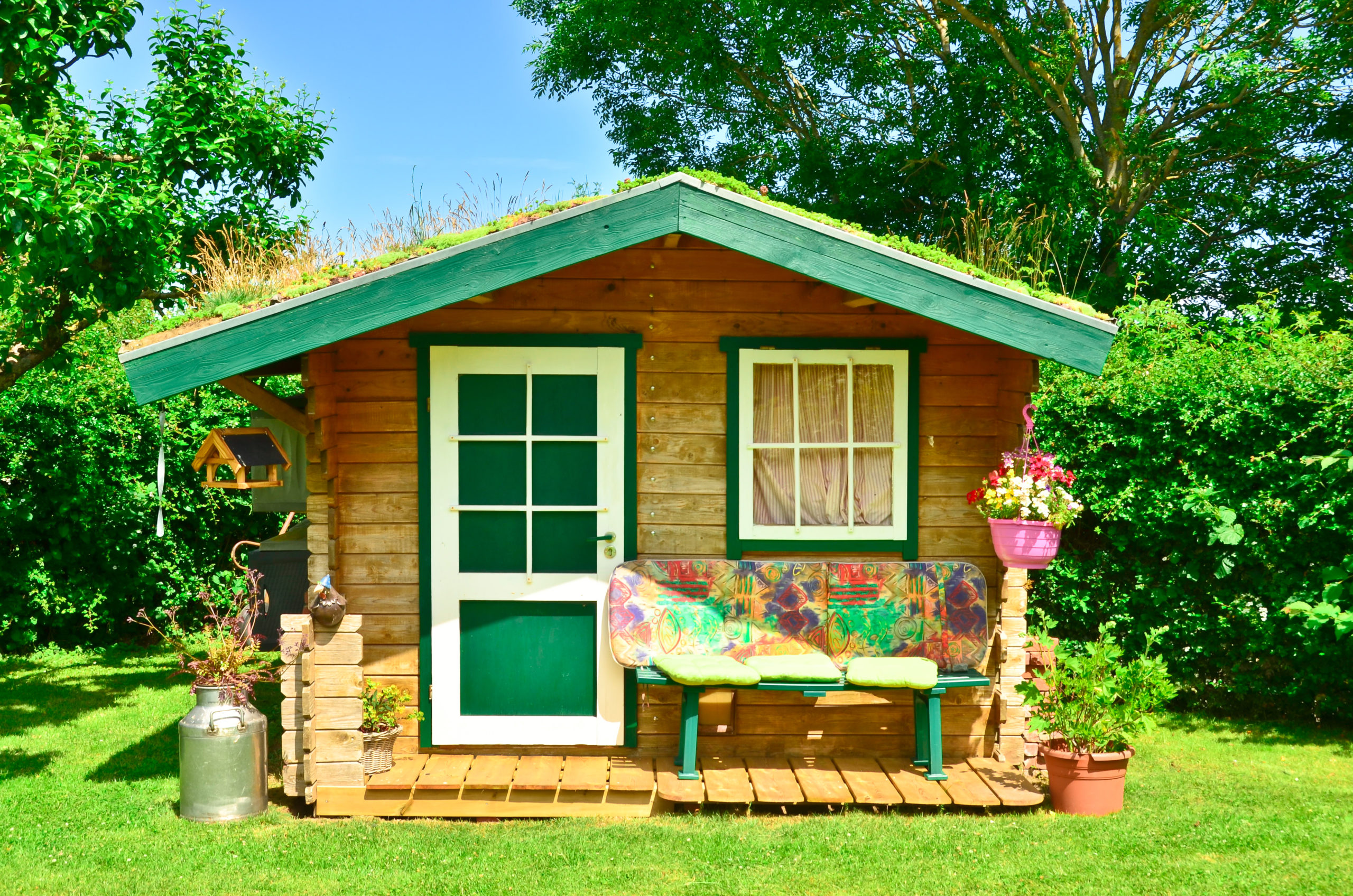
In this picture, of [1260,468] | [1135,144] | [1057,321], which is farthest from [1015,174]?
[1057,321]

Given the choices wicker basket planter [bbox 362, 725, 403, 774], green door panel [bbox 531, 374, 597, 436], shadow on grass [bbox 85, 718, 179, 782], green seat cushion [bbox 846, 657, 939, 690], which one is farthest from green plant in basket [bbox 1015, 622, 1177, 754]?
shadow on grass [bbox 85, 718, 179, 782]

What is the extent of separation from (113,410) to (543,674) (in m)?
4.87

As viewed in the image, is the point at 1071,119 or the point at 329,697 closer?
the point at 329,697

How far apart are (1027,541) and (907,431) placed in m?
0.86

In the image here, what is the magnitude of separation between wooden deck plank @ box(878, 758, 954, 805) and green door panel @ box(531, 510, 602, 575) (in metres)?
1.75

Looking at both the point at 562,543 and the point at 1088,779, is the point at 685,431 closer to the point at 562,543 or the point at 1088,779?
the point at 562,543

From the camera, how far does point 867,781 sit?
4.89 metres

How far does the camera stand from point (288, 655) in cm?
463

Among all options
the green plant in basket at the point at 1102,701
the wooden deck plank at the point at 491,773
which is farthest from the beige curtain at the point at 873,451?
the wooden deck plank at the point at 491,773

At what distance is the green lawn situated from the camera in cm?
396

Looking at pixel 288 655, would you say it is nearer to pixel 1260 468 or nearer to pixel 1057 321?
pixel 1057 321

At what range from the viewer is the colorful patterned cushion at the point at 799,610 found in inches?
202

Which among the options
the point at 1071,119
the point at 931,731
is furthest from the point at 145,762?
the point at 1071,119

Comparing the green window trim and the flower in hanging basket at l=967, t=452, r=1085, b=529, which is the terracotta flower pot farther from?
the green window trim
